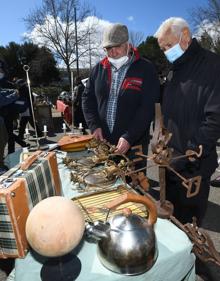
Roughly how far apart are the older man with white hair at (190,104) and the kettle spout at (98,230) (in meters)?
0.66

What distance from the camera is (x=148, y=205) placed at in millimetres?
1174

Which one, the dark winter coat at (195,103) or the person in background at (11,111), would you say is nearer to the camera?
the dark winter coat at (195,103)

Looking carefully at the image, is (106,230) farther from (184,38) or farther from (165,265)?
(184,38)

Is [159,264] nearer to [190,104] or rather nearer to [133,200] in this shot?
[133,200]

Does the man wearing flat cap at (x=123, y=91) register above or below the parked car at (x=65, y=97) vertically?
above

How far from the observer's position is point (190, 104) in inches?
67.3

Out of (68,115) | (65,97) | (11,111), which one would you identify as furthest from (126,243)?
(65,97)

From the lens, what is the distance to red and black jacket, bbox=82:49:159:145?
2363mm

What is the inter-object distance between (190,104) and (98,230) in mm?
874

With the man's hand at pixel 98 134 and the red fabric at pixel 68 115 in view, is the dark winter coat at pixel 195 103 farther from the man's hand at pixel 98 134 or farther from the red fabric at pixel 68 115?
the red fabric at pixel 68 115

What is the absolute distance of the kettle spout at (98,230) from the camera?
3.64ft

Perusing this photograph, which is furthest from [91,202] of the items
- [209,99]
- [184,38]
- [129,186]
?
[184,38]

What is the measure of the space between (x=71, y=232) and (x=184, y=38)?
1.17 m

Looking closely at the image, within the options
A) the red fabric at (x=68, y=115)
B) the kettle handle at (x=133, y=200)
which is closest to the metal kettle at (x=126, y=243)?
the kettle handle at (x=133, y=200)
